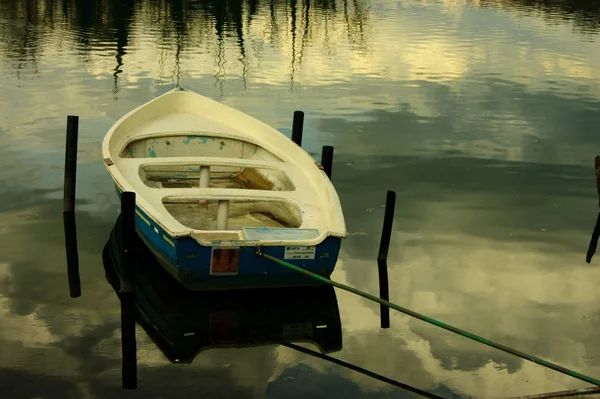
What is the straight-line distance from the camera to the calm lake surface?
11.1 meters

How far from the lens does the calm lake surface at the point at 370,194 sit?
11.1 m

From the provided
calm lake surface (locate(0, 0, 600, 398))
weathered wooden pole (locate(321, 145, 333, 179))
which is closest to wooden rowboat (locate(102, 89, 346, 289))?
weathered wooden pole (locate(321, 145, 333, 179))

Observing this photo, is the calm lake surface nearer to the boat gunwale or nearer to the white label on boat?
the white label on boat

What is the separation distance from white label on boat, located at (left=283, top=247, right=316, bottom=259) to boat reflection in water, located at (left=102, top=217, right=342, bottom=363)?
112 cm

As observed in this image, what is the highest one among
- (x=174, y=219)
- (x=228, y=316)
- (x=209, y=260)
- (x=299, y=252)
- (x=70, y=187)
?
(x=174, y=219)

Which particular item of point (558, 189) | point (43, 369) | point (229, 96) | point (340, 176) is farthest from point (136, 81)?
point (43, 369)

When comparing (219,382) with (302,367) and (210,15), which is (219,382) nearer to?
(302,367)

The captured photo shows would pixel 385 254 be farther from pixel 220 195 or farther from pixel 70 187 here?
pixel 70 187

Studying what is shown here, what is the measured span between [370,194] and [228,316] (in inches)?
274

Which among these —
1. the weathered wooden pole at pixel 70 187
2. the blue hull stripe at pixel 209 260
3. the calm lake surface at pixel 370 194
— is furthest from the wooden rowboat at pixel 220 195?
the calm lake surface at pixel 370 194

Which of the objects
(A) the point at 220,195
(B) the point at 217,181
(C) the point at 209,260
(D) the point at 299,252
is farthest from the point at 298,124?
(C) the point at 209,260

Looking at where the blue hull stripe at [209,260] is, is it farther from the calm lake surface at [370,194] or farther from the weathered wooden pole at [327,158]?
the weathered wooden pole at [327,158]

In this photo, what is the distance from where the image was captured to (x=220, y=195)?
13359mm

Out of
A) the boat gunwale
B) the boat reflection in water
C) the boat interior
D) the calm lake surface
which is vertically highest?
the boat gunwale
